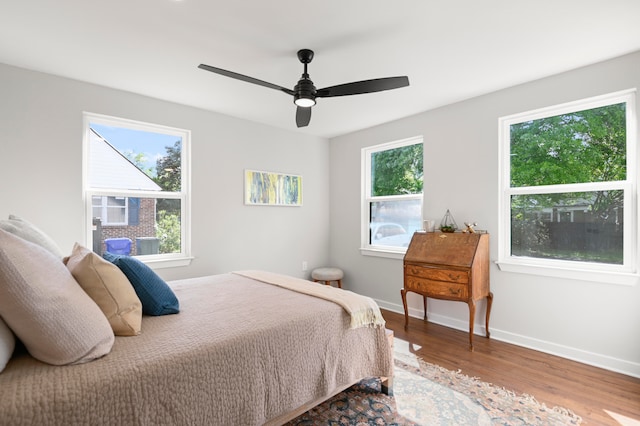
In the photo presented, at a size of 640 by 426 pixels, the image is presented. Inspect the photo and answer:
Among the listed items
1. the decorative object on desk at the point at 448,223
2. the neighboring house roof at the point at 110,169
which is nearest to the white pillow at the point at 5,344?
the neighboring house roof at the point at 110,169

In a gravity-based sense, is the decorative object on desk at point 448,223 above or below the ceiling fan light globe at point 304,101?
below

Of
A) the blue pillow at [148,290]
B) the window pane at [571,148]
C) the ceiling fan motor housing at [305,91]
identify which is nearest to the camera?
the blue pillow at [148,290]

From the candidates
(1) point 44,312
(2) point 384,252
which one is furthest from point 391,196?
(1) point 44,312

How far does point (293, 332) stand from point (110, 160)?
271 centimetres

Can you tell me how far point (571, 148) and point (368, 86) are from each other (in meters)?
1.98

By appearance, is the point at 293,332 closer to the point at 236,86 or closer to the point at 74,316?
the point at 74,316

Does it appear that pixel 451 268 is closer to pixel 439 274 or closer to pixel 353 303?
pixel 439 274

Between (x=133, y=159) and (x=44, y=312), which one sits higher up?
(x=133, y=159)

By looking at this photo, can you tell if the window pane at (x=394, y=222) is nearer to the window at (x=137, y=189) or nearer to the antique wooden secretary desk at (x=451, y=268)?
the antique wooden secretary desk at (x=451, y=268)

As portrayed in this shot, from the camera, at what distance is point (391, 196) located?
4.23 metres

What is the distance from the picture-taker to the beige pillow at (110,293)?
4.71 feet

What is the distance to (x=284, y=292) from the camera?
2.23 meters

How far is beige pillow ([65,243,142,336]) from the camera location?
1.44 meters

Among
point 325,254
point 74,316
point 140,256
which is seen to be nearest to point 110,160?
point 140,256
